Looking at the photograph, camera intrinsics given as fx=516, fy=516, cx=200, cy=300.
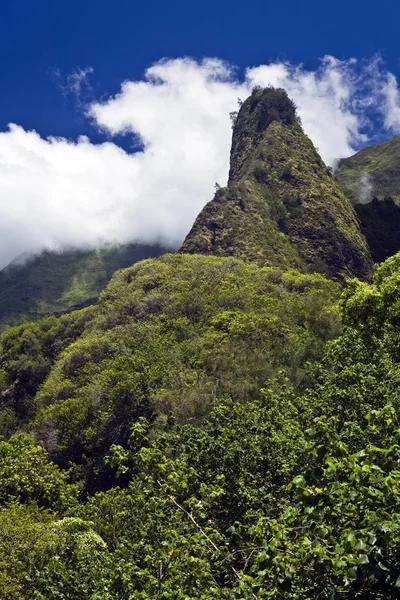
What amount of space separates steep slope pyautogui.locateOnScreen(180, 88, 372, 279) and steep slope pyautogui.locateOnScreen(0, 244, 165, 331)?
58.7m

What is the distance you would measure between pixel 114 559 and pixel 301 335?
2738cm

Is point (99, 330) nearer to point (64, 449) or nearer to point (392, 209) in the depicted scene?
point (64, 449)

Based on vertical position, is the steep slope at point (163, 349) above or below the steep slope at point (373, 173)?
below

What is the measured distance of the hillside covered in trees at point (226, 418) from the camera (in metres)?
5.53

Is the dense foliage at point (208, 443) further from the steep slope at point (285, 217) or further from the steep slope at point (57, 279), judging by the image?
the steep slope at point (57, 279)

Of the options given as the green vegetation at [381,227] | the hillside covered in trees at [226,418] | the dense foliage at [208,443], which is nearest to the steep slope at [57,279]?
the green vegetation at [381,227]

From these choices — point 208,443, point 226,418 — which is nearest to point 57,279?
point 226,418

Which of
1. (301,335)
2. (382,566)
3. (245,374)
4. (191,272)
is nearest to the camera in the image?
(382,566)

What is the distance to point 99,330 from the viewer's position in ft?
170

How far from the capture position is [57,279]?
6240 inches

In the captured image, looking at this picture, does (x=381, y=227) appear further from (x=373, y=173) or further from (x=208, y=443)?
(x=208, y=443)

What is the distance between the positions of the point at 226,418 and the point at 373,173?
12888cm

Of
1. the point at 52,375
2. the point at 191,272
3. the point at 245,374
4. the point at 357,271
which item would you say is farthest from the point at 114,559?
the point at 357,271

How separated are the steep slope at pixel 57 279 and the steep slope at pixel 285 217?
58665mm
